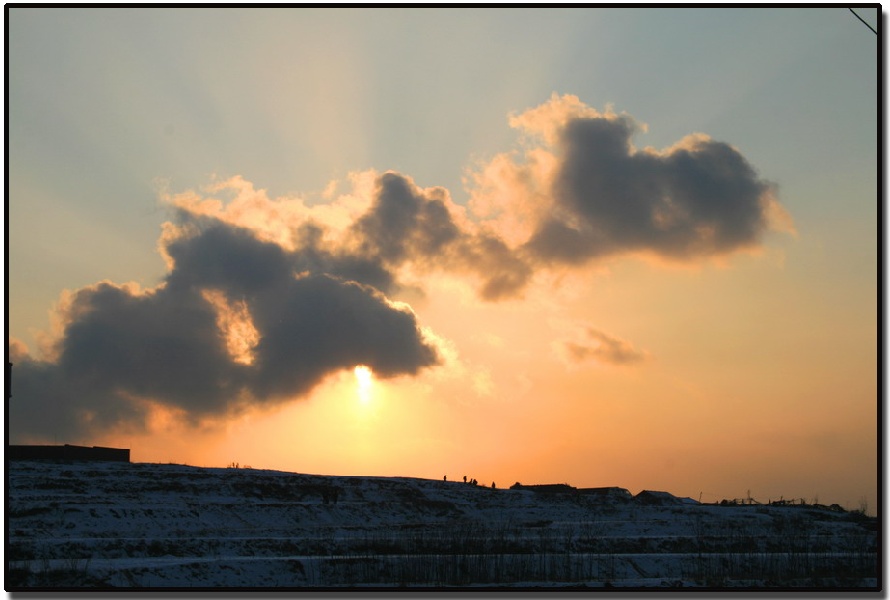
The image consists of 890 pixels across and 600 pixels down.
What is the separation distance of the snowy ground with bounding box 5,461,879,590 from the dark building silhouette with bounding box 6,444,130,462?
6.57 meters

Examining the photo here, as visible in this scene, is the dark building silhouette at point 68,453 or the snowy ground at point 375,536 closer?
the snowy ground at point 375,536

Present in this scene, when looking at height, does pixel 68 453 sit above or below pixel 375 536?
above

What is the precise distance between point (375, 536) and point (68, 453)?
4264 centimetres

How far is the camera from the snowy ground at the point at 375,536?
36.8 m

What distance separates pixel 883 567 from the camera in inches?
890

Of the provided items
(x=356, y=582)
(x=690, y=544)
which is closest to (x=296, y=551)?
(x=356, y=582)

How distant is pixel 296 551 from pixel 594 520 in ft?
118

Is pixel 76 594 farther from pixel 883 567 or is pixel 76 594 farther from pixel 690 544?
pixel 690 544

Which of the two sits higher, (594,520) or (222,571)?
(594,520)

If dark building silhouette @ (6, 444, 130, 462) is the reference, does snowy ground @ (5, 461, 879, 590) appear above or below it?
below

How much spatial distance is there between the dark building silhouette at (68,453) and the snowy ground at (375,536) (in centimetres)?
657

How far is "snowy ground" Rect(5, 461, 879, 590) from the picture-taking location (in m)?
36.8

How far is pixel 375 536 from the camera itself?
50.3 m

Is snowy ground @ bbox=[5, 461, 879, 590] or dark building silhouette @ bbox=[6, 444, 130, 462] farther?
dark building silhouette @ bbox=[6, 444, 130, 462]
